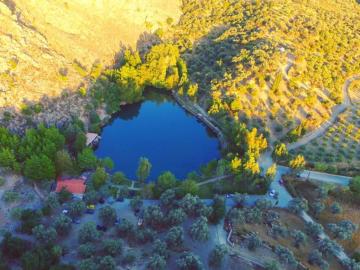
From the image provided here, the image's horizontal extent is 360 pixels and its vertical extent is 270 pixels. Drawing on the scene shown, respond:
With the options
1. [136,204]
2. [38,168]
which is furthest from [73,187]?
[136,204]

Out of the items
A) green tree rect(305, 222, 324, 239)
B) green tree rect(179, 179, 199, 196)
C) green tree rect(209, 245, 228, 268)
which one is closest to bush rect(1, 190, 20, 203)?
green tree rect(179, 179, 199, 196)

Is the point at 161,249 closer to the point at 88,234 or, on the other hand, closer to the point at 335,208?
the point at 88,234

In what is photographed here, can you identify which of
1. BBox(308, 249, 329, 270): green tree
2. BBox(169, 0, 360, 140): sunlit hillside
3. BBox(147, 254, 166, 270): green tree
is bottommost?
BBox(308, 249, 329, 270): green tree

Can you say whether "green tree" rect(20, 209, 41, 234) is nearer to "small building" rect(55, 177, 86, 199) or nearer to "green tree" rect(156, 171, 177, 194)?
"small building" rect(55, 177, 86, 199)

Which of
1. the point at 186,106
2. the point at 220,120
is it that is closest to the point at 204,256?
the point at 220,120

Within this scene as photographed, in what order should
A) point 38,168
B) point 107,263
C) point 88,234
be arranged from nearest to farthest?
point 107,263, point 88,234, point 38,168

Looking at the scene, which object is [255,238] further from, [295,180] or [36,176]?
[36,176]

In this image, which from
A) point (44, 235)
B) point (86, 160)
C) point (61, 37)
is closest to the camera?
point (44, 235)
